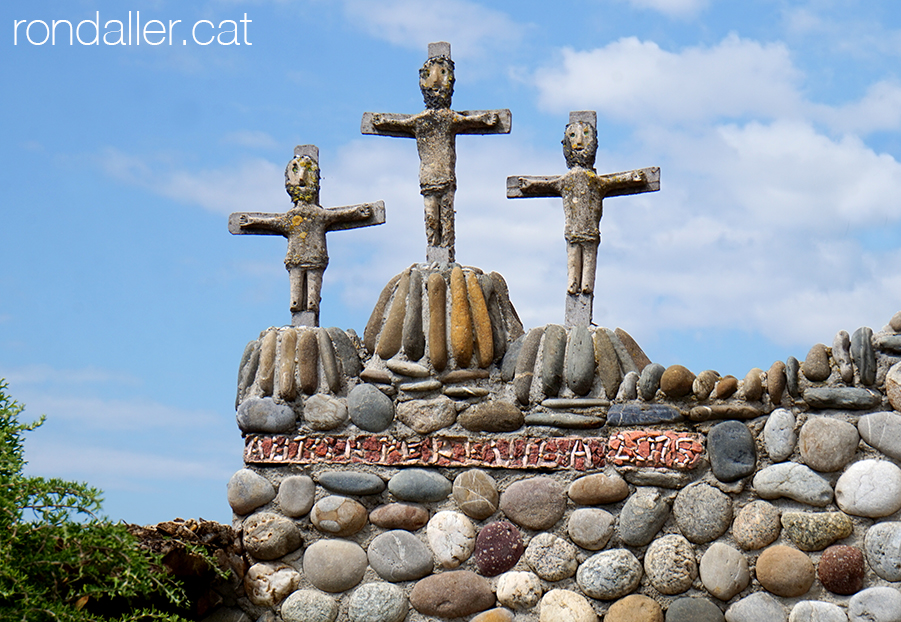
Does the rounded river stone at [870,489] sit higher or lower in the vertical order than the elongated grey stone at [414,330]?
lower

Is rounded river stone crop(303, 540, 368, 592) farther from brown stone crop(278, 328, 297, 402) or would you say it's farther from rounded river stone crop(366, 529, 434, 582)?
brown stone crop(278, 328, 297, 402)

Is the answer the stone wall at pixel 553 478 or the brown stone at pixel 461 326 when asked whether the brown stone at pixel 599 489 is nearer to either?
the stone wall at pixel 553 478

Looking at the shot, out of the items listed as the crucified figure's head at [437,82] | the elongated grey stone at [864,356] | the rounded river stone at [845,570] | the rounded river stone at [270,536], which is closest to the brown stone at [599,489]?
the rounded river stone at [845,570]

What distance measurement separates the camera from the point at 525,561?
5004mm

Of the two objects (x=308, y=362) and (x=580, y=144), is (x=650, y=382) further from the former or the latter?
(x=308, y=362)

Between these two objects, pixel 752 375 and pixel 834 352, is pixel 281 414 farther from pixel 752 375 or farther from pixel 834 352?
pixel 834 352

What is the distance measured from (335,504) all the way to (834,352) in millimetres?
2379

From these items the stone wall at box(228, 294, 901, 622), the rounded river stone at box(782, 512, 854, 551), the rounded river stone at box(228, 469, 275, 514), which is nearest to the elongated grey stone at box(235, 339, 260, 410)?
the stone wall at box(228, 294, 901, 622)

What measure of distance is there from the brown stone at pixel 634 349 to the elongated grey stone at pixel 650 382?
16 cm

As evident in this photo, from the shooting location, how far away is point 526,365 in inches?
204

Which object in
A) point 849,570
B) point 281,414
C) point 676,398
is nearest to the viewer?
point 849,570

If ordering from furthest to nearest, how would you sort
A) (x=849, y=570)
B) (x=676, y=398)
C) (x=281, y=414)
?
(x=281, y=414) < (x=676, y=398) < (x=849, y=570)

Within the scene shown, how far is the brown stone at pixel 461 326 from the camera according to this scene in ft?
17.1

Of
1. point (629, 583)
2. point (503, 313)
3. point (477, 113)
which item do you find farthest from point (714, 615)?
point (477, 113)
